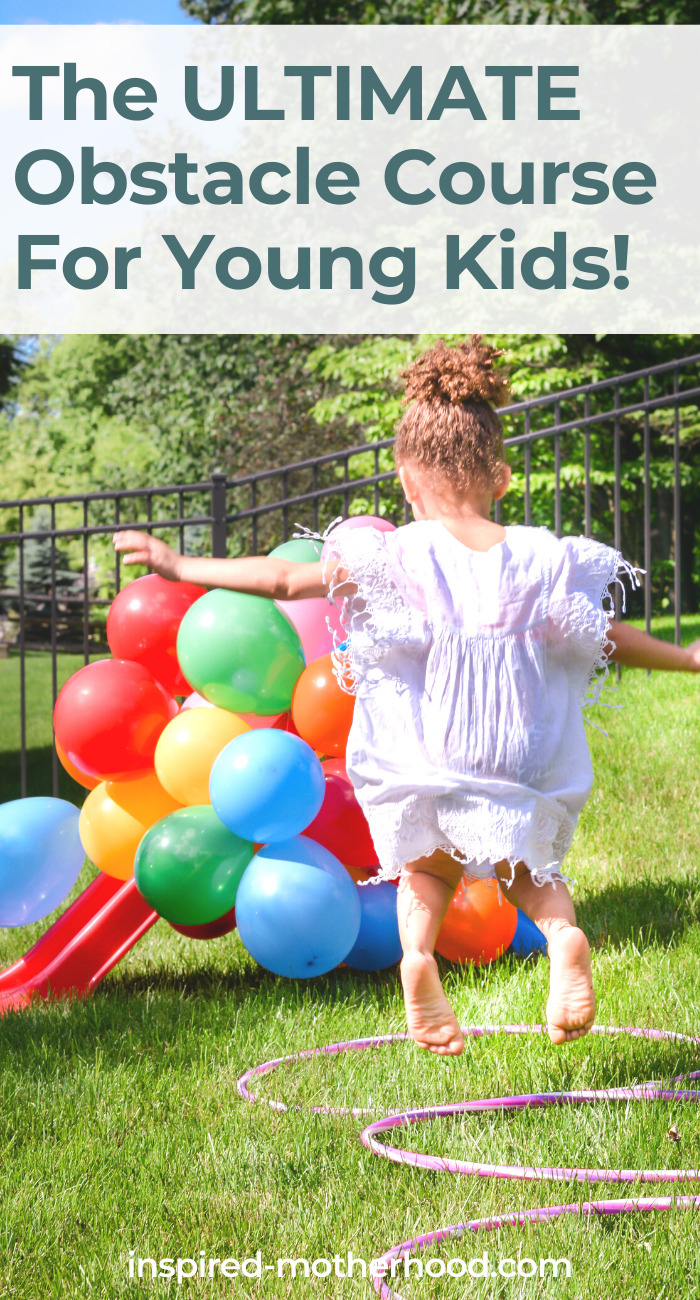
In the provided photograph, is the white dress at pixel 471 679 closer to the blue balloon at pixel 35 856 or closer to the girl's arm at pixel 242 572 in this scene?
the girl's arm at pixel 242 572

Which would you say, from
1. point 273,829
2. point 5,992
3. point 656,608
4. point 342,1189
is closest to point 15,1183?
point 342,1189

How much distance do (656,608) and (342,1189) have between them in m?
15.7

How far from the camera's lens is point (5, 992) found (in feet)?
11.3

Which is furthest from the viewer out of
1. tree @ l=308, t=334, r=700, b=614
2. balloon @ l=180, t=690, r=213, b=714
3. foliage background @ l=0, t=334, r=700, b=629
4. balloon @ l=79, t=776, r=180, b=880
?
foliage background @ l=0, t=334, r=700, b=629

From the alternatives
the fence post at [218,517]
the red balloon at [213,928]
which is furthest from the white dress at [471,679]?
the fence post at [218,517]

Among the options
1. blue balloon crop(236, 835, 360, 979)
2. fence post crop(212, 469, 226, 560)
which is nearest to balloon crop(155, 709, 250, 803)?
blue balloon crop(236, 835, 360, 979)

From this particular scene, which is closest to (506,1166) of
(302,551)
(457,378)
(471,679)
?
(471,679)

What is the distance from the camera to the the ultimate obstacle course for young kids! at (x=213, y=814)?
3.00 metres

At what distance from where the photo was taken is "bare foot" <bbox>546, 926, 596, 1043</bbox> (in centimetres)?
213

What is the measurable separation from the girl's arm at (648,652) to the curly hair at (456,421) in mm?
432

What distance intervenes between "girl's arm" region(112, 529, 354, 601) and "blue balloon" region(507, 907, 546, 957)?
167cm

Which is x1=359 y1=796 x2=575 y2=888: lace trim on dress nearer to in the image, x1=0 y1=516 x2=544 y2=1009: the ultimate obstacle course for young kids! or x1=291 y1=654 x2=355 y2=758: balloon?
x1=0 y1=516 x2=544 y2=1009: the ultimate obstacle course for young kids!

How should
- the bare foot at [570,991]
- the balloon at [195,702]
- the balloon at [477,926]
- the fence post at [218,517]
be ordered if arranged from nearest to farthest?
the bare foot at [570,991] → the balloon at [477,926] → the balloon at [195,702] → the fence post at [218,517]

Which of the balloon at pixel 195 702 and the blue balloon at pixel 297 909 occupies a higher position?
the balloon at pixel 195 702
